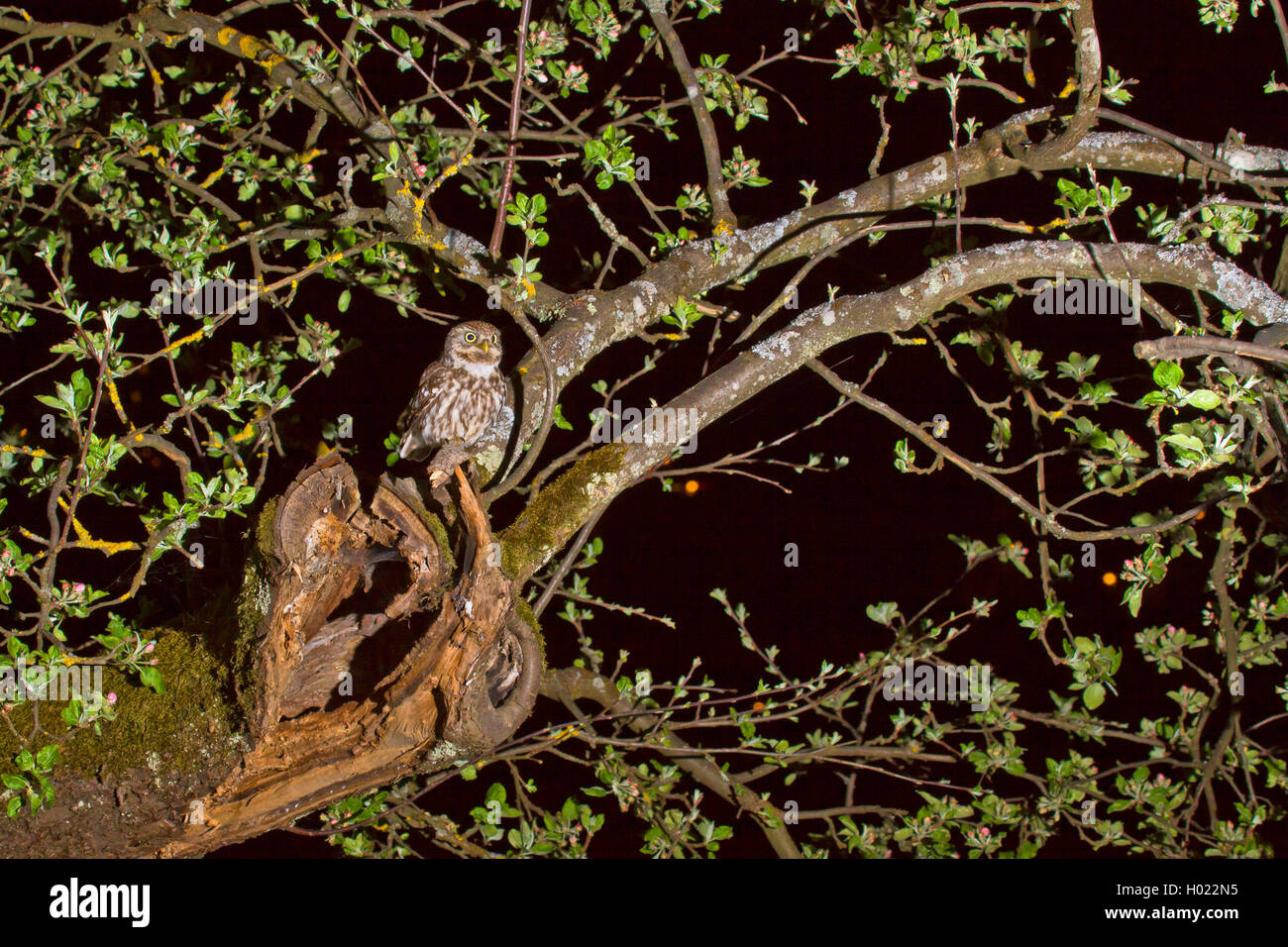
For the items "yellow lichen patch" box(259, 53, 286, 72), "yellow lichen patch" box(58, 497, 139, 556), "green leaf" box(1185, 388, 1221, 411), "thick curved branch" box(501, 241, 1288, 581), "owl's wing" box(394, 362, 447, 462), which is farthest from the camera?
"owl's wing" box(394, 362, 447, 462)

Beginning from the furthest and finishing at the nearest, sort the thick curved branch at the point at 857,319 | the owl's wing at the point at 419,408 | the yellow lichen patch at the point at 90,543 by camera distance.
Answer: the owl's wing at the point at 419,408 < the thick curved branch at the point at 857,319 < the yellow lichen patch at the point at 90,543

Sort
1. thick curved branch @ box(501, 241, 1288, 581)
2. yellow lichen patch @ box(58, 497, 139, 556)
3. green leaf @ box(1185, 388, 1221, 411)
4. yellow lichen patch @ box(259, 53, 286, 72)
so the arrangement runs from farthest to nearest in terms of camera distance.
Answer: yellow lichen patch @ box(259, 53, 286, 72) → thick curved branch @ box(501, 241, 1288, 581) → yellow lichen patch @ box(58, 497, 139, 556) → green leaf @ box(1185, 388, 1221, 411)

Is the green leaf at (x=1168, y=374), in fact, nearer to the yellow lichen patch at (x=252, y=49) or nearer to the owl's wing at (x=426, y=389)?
the owl's wing at (x=426, y=389)

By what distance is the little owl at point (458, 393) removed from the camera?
8.85ft

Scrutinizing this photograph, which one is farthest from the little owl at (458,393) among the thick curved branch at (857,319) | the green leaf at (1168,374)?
the green leaf at (1168,374)

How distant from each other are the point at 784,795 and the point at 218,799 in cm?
367

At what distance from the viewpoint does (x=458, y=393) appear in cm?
272

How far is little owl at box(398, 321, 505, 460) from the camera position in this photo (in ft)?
8.85

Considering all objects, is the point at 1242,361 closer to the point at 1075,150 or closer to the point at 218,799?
the point at 1075,150

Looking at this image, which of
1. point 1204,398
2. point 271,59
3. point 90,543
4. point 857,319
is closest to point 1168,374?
point 1204,398

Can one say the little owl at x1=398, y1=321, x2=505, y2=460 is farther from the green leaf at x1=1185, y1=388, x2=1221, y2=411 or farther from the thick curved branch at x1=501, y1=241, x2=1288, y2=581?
the green leaf at x1=1185, y1=388, x2=1221, y2=411

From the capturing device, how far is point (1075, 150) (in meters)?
2.04

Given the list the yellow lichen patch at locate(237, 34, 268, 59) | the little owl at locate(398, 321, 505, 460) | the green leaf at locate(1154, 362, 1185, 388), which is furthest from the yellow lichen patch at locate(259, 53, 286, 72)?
the green leaf at locate(1154, 362, 1185, 388)

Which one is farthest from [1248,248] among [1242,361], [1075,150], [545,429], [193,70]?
[193,70]
